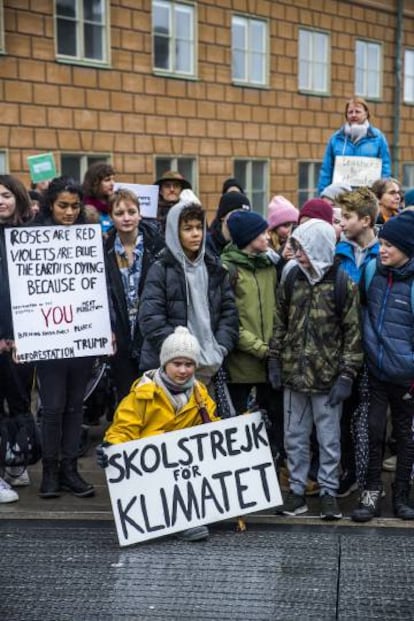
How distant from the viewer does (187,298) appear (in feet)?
18.1

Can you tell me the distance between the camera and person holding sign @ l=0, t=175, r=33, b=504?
18.2 ft

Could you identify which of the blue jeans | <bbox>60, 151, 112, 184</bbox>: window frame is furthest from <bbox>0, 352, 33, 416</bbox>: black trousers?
<bbox>60, 151, 112, 184</bbox>: window frame

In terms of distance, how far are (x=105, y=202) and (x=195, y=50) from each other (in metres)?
9.68

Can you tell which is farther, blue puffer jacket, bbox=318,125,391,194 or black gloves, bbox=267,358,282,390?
blue puffer jacket, bbox=318,125,391,194

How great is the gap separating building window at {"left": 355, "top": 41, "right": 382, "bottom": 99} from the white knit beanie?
54.8 ft

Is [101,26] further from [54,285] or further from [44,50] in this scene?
[54,285]

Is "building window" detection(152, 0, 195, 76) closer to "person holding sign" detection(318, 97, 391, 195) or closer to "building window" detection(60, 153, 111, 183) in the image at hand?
"building window" detection(60, 153, 111, 183)

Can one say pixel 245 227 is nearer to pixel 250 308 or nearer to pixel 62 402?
pixel 250 308

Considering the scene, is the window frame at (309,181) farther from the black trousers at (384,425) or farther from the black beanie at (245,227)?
the black trousers at (384,425)

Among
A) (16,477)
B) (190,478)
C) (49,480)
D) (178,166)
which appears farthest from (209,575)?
(178,166)

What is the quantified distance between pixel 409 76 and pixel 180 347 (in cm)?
1919

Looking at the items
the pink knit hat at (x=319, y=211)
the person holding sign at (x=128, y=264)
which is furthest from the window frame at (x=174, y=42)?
the person holding sign at (x=128, y=264)

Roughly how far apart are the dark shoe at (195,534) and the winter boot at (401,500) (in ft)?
3.73

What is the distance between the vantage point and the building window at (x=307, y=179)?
1955 cm
